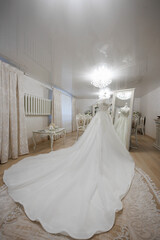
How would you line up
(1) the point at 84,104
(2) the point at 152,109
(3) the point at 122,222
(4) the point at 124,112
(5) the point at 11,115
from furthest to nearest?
1. (1) the point at 84,104
2. (2) the point at 152,109
3. (4) the point at 124,112
4. (5) the point at 11,115
5. (3) the point at 122,222

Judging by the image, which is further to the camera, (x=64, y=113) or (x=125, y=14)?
(x=64, y=113)

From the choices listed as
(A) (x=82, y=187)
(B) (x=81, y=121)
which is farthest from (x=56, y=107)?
(A) (x=82, y=187)

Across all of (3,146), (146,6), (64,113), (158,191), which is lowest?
(158,191)

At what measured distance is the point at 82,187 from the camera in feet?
4.12

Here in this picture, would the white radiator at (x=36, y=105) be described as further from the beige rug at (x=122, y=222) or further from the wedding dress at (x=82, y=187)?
the beige rug at (x=122, y=222)

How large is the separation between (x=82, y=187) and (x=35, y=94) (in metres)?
3.51

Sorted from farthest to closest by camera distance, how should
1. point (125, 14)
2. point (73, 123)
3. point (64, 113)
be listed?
1. point (73, 123)
2. point (64, 113)
3. point (125, 14)

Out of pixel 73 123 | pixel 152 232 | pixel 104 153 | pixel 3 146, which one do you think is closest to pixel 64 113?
pixel 73 123

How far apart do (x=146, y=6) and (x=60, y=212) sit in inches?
97.3

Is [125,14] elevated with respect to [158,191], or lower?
elevated

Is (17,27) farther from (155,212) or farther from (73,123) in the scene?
(73,123)

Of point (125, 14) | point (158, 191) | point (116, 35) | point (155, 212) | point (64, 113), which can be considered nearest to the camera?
point (155, 212)

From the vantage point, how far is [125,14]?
129 centimetres

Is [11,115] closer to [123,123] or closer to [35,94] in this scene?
[35,94]
